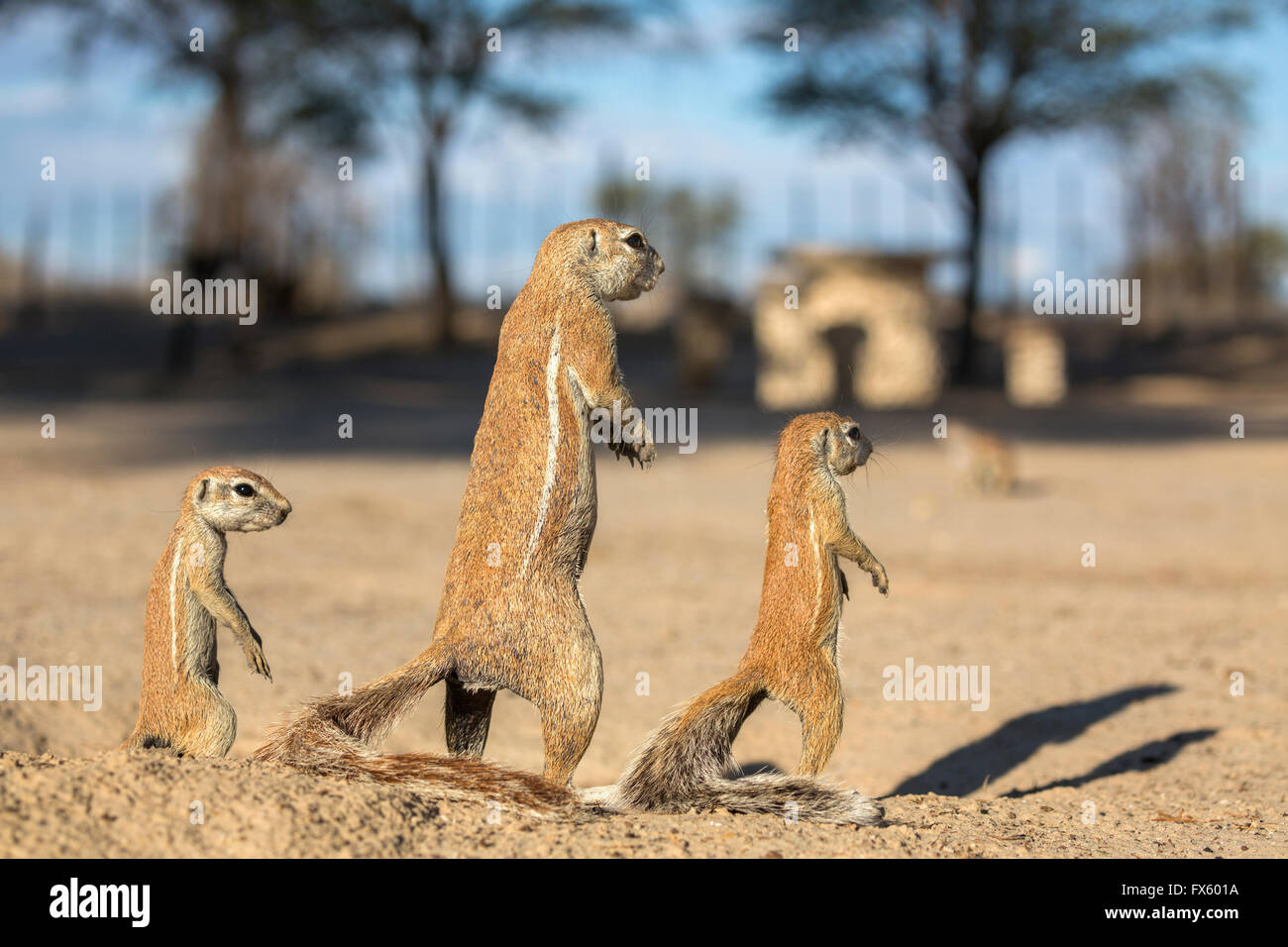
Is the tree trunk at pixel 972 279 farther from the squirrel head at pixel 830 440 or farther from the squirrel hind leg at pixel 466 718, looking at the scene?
the squirrel hind leg at pixel 466 718

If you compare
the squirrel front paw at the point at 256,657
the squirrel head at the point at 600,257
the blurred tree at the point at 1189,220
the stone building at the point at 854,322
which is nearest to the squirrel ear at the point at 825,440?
the squirrel head at the point at 600,257

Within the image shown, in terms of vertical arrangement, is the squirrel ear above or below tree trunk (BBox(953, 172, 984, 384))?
below

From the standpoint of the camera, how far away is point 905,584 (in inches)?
380

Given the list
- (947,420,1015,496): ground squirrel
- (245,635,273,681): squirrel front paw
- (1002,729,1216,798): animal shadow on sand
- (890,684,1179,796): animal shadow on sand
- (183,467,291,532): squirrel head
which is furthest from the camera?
→ (947,420,1015,496): ground squirrel

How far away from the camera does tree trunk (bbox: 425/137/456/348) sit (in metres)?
30.3

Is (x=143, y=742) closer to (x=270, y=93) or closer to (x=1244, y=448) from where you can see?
(x=1244, y=448)

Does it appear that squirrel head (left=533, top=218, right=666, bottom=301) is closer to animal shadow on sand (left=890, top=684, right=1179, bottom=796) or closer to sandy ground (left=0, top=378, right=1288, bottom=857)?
sandy ground (left=0, top=378, right=1288, bottom=857)

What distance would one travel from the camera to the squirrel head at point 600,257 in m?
4.20

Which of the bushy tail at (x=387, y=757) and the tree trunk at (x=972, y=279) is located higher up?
the tree trunk at (x=972, y=279)

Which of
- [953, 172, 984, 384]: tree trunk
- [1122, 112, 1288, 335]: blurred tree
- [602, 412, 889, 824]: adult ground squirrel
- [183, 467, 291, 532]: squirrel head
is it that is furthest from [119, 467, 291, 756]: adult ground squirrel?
[1122, 112, 1288, 335]: blurred tree

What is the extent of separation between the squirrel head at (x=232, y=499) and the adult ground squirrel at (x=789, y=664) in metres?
1.40

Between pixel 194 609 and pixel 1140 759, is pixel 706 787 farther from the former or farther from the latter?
pixel 1140 759

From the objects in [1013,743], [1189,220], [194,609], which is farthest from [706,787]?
[1189,220]

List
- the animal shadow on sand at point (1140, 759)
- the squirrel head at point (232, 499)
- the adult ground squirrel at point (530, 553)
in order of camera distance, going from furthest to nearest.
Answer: the animal shadow on sand at point (1140, 759), the squirrel head at point (232, 499), the adult ground squirrel at point (530, 553)
